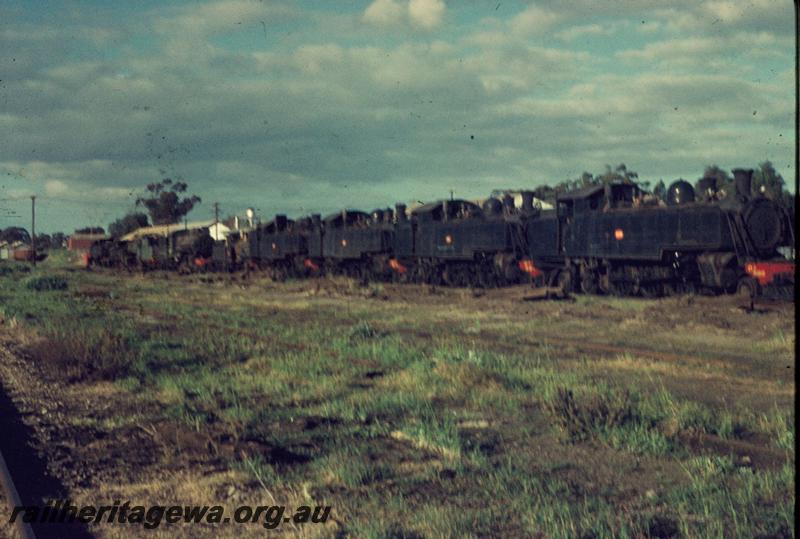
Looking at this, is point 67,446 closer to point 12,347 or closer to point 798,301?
point 798,301

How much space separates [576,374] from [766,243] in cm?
1233

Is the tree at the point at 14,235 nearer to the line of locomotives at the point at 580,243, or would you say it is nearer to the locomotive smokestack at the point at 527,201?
the line of locomotives at the point at 580,243

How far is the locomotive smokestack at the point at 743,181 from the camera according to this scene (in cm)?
2073

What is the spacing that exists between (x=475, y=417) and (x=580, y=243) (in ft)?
59.3

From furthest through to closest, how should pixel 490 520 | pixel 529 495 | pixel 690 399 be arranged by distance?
pixel 690 399
pixel 529 495
pixel 490 520

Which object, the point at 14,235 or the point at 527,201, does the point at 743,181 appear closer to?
the point at 527,201

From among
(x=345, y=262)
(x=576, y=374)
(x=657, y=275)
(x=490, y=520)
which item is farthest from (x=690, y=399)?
(x=345, y=262)

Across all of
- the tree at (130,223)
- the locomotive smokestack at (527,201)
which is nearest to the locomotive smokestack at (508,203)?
the locomotive smokestack at (527,201)

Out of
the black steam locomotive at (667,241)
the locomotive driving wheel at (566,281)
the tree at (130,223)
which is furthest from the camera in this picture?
the tree at (130,223)

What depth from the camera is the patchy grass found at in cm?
533

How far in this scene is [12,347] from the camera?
15.0 metres

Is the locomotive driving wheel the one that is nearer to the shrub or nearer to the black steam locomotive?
the black steam locomotive

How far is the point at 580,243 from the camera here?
25391 millimetres

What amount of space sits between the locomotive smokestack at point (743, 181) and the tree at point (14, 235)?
5455 inches
